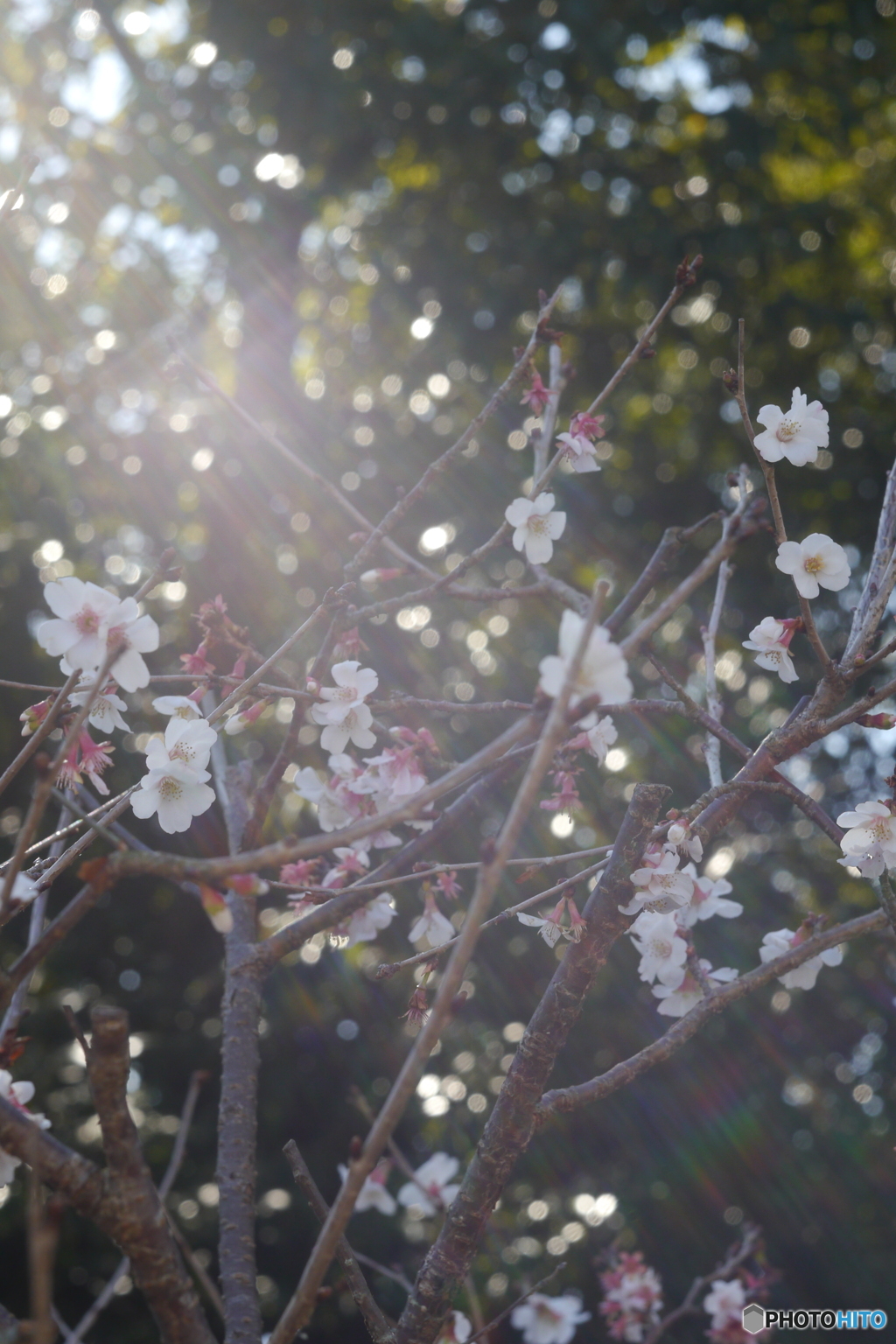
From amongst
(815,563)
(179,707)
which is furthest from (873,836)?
(179,707)

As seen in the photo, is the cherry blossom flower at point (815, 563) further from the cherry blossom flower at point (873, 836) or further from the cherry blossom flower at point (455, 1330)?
the cherry blossom flower at point (455, 1330)

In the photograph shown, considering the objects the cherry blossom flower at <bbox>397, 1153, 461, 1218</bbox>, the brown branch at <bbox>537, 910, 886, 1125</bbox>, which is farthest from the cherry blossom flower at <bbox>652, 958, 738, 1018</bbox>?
the cherry blossom flower at <bbox>397, 1153, 461, 1218</bbox>

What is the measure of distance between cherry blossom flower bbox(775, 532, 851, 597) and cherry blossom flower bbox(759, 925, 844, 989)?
487mm

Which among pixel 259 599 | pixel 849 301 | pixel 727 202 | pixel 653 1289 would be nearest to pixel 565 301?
pixel 727 202

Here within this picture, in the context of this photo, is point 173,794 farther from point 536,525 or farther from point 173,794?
point 536,525

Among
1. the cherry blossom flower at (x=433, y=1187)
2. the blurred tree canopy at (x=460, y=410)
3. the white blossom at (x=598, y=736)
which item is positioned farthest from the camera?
the blurred tree canopy at (x=460, y=410)

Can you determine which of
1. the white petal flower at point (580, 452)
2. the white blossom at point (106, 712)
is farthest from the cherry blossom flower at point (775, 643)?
the white blossom at point (106, 712)

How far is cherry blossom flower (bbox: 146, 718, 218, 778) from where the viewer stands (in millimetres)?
1066

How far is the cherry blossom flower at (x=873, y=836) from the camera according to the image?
3.69 feet

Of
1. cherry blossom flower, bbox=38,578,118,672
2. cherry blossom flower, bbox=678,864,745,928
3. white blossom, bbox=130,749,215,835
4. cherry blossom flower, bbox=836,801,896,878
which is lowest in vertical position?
cherry blossom flower, bbox=678,864,745,928

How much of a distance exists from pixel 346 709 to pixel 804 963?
74 centimetres

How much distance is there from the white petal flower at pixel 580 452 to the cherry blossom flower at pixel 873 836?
0.59 metres

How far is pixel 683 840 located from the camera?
1083 mm

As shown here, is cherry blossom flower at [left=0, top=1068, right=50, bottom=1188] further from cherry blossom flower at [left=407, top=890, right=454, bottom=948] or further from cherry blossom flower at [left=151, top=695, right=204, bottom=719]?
cherry blossom flower at [left=407, top=890, right=454, bottom=948]
